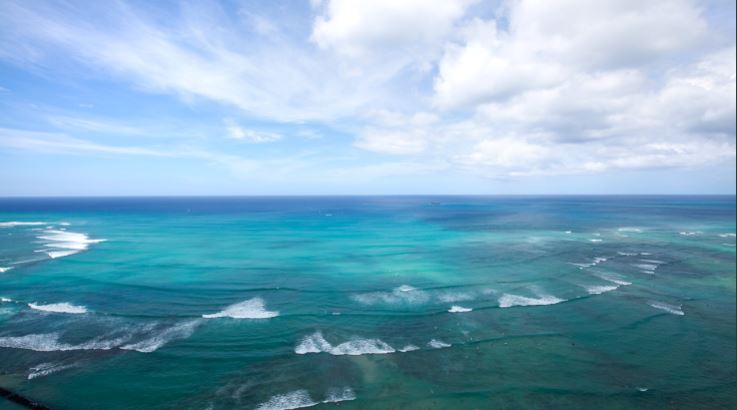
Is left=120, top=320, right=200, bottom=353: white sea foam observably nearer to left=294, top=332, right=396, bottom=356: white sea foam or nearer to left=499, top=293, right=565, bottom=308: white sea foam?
left=294, top=332, right=396, bottom=356: white sea foam

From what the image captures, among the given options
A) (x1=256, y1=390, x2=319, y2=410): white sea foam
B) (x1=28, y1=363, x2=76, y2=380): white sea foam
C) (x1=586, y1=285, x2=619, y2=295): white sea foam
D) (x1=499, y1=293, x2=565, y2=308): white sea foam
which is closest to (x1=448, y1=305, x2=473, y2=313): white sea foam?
(x1=499, y1=293, x2=565, y2=308): white sea foam

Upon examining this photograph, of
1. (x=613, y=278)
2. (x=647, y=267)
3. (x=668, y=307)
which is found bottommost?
(x=668, y=307)

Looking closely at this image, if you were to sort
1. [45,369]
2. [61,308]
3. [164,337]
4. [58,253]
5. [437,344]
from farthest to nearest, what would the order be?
[58,253]
[61,308]
[164,337]
[437,344]
[45,369]

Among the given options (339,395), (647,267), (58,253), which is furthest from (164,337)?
(647,267)

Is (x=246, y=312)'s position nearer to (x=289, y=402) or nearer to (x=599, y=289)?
(x=289, y=402)

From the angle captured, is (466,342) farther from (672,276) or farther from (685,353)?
(672,276)
